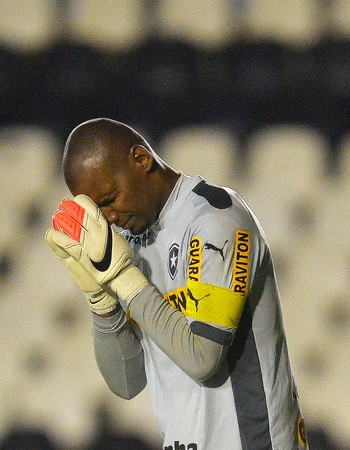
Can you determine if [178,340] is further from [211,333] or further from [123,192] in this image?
[123,192]

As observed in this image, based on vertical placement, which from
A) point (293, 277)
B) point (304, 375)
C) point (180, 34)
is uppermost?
point (180, 34)

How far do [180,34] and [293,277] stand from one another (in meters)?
0.66

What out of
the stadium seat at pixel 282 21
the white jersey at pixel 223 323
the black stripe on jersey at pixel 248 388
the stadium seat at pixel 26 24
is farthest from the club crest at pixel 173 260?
the stadium seat at pixel 26 24

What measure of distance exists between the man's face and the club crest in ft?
0.18

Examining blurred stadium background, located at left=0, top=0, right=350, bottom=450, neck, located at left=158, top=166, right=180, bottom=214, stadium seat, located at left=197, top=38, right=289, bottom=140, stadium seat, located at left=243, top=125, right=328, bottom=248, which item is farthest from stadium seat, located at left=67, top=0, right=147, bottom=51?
neck, located at left=158, top=166, right=180, bottom=214

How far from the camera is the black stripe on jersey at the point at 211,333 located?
104 centimetres

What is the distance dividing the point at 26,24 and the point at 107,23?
0.69 feet

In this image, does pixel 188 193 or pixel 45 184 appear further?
pixel 45 184

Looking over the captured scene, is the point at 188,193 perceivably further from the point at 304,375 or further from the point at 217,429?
the point at 304,375

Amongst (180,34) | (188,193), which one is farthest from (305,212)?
(188,193)

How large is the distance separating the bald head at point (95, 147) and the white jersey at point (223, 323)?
0.10 metres

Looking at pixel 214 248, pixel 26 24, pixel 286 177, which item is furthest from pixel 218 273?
pixel 26 24

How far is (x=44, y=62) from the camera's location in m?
2.18

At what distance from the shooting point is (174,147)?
7.02 feet
